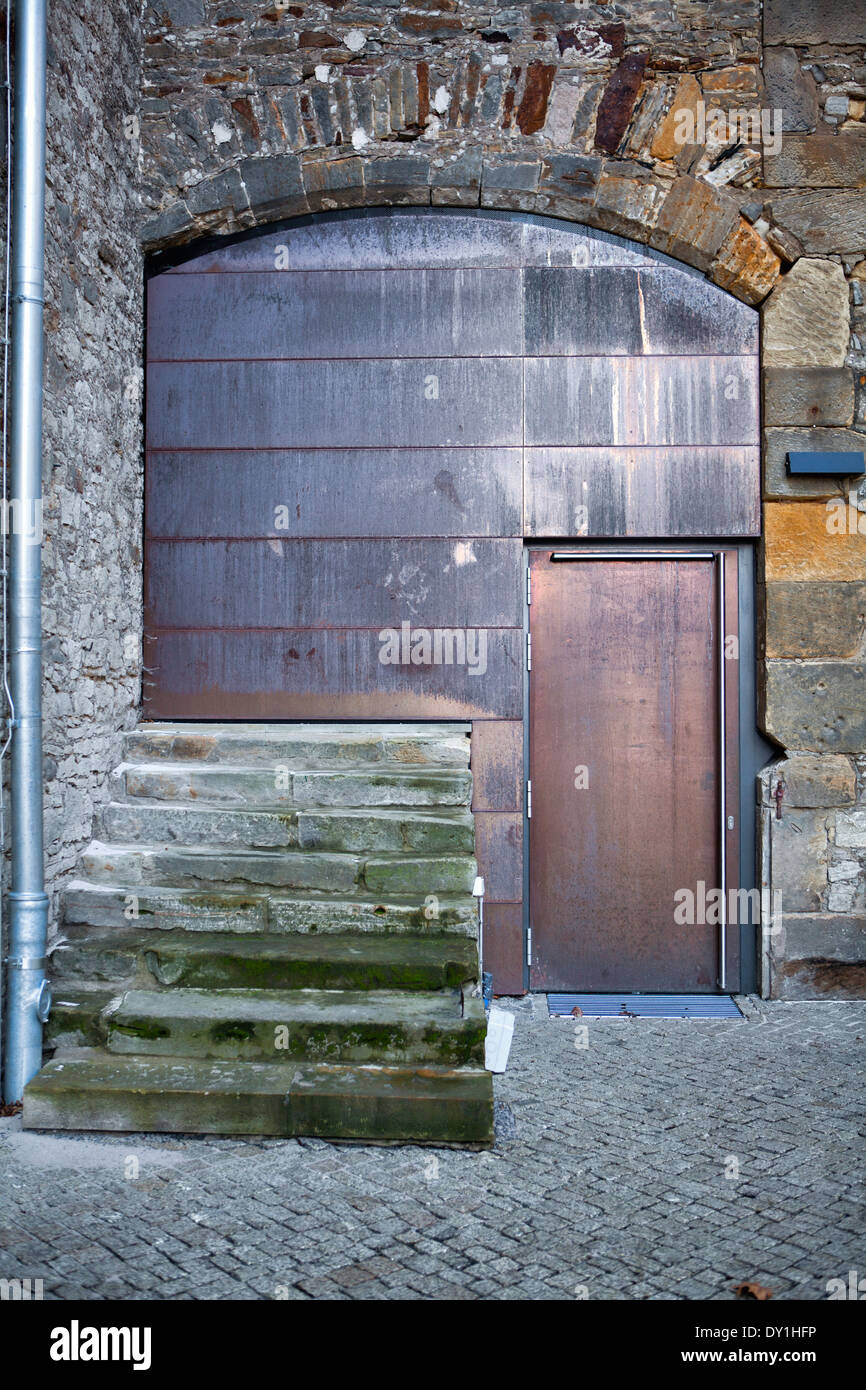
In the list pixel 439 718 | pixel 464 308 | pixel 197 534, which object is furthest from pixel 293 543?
pixel 464 308

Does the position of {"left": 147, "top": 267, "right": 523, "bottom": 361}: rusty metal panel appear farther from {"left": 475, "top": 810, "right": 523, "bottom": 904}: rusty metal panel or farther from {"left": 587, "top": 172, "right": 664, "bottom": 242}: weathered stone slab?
{"left": 475, "top": 810, "right": 523, "bottom": 904}: rusty metal panel

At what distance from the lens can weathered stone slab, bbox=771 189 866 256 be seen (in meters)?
4.92

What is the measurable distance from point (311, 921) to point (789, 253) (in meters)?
3.96

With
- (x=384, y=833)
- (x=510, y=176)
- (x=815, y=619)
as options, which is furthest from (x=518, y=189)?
(x=384, y=833)

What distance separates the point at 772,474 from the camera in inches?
196

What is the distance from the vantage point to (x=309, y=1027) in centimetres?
348

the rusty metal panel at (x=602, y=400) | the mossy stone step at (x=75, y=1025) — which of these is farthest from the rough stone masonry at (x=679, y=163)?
the mossy stone step at (x=75, y=1025)

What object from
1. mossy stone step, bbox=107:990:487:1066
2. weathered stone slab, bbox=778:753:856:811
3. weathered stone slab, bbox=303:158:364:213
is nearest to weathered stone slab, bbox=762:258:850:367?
weathered stone slab, bbox=778:753:856:811

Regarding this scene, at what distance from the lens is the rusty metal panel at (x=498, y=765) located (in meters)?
5.09

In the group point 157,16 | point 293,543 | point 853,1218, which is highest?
point 157,16

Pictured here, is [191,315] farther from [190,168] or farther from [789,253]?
[789,253]

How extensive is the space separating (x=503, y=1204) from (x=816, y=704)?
3016 mm

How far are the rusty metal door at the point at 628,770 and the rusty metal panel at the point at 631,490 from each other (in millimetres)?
163

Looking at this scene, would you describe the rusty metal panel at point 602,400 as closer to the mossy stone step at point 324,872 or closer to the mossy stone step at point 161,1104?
the mossy stone step at point 324,872
